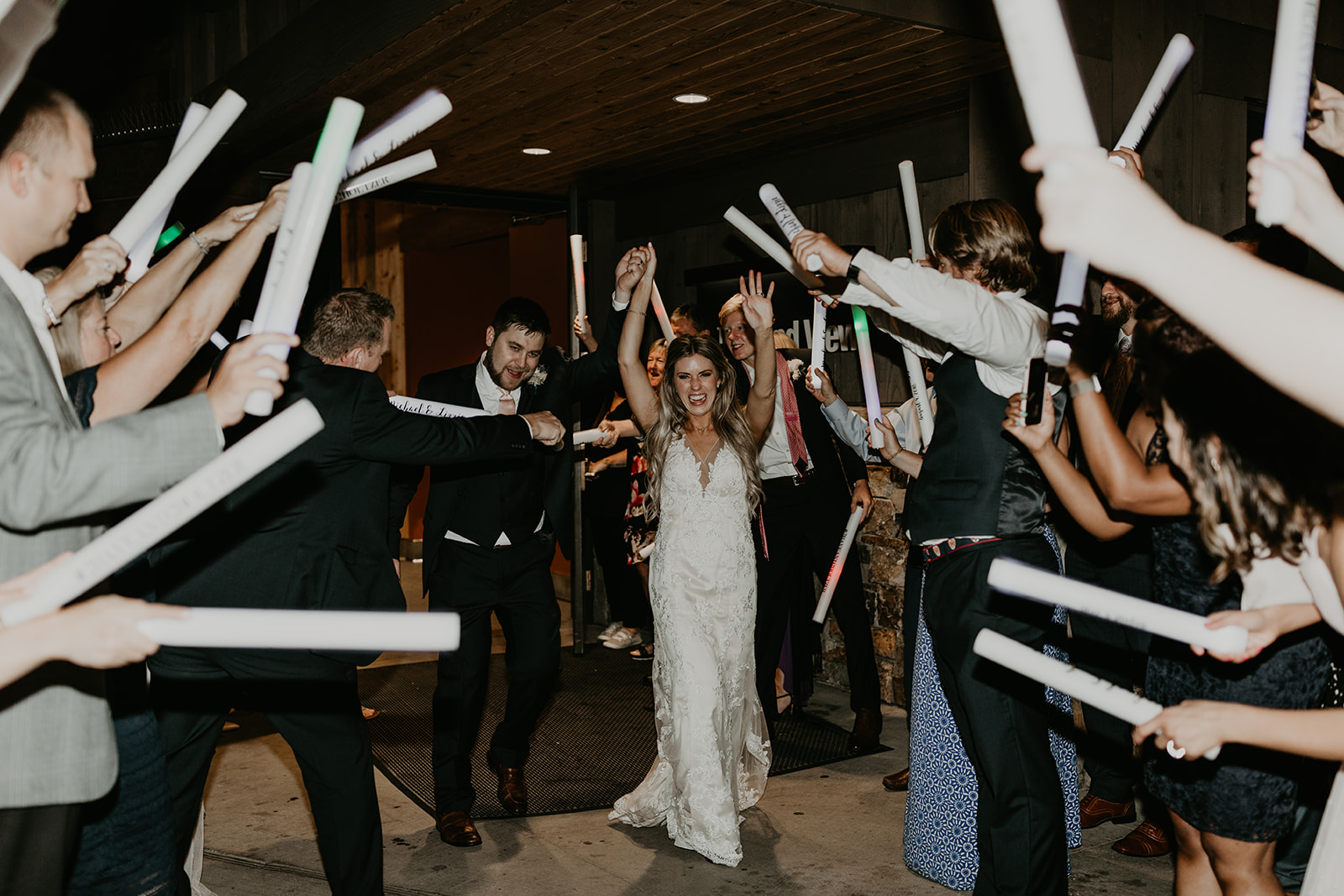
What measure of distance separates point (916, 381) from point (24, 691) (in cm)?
243

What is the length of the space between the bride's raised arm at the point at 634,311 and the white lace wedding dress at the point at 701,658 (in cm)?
27

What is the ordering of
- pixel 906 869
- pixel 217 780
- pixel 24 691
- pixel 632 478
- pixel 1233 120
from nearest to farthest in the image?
pixel 24 691, pixel 906 869, pixel 217 780, pixel 1233 120, pixel 632 478

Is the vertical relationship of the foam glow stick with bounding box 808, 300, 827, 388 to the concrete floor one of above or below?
above

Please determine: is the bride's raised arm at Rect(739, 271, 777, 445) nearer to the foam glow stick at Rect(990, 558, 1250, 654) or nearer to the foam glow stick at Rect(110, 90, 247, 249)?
the foam glow stick at Rect(110, 90, 247, 249)

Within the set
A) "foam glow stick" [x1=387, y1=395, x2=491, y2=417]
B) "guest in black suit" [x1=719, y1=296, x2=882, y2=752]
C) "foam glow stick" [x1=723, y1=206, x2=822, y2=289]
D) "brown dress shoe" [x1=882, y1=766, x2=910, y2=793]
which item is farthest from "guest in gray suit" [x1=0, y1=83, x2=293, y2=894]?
"guest in black suit" [x1=719, y1=296, x2=882, y2=752]

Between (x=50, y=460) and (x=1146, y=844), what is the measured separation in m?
3.15

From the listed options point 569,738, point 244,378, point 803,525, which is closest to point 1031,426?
point 244,378

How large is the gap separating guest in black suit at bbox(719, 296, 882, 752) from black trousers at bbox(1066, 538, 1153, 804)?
0.95 metres

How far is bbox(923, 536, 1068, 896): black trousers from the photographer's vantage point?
89.2 inches

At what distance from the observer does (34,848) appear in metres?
1.41

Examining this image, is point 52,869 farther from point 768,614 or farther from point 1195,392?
point 768,614

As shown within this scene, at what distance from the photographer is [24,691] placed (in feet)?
4.55

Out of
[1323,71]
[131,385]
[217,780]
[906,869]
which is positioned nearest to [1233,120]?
[1323,71]

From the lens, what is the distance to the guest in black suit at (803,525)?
13.5ft
